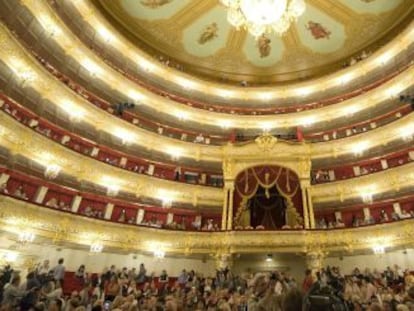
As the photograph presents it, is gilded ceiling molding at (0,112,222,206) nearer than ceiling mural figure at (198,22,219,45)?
Yes

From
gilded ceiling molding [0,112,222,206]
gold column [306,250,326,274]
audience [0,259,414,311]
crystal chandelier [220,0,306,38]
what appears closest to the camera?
audience [0,259,414,311]

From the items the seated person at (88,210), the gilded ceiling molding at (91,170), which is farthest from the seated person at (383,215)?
the seated person at (88,210)

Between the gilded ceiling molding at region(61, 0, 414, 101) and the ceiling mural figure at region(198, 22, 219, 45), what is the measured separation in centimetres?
319

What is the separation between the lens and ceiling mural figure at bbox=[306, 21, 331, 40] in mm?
23250

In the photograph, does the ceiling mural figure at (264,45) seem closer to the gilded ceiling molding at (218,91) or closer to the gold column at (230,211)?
the gilded ceiling molding at (218,91)

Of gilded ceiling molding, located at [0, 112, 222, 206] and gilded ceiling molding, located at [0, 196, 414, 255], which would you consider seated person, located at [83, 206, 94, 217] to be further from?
gilded ceiling molding, located at [0, 112, 222, 206]

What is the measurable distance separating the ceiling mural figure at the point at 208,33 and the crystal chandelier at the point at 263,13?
30.7 ft

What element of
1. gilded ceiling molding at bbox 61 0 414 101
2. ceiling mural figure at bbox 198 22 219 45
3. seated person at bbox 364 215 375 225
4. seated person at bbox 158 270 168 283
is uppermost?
ceiling mural figure at bbox 198 22 219 45

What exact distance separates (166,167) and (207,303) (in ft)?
44.7

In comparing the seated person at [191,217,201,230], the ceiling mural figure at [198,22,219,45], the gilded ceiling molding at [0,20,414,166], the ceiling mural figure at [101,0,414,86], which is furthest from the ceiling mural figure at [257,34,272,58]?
the seated person at [191,217,201,230]

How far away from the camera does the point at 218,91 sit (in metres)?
25.7

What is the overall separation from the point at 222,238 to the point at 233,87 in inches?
572

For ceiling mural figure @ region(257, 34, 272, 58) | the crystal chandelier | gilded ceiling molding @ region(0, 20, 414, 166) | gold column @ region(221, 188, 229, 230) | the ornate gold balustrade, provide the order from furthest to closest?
1. ceiling mural figure @ region(257, 34, 272, 58)
2. gold column @ region(221, 188, 229, 230)
3. the ornate gold balustrade
4. gilded ceiling molding @ region(0, 20, 414, 166)
5. the crystal chandelier

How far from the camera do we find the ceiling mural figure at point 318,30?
915 inches
